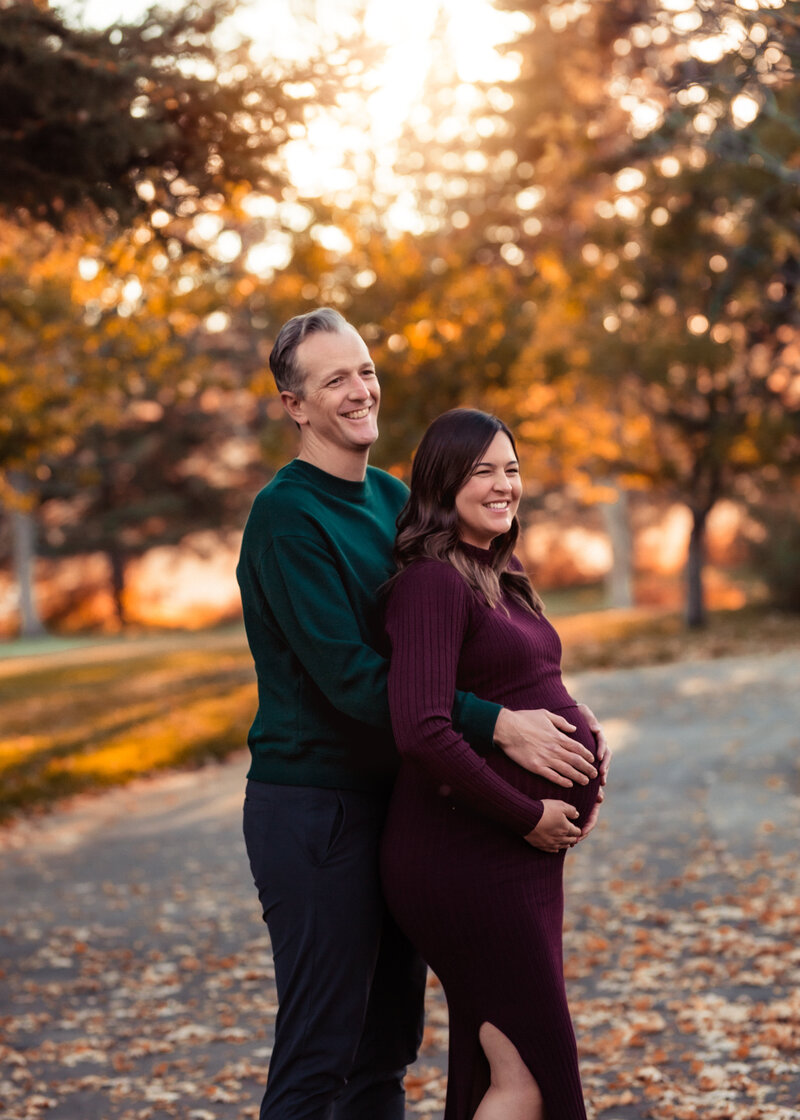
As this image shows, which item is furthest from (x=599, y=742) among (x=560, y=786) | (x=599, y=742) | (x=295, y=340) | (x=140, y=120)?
(x=140, y=120)

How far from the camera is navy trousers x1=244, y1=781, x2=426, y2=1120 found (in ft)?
8.77

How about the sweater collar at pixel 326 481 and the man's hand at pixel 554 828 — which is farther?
the sweater collar at pixel 326 481

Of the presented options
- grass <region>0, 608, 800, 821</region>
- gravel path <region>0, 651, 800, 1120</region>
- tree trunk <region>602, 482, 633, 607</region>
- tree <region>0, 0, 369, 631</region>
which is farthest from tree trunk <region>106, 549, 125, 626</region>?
tree <region>0, 0, 369, 631</region>

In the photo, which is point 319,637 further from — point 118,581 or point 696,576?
point 118,581

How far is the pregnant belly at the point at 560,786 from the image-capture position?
254cm

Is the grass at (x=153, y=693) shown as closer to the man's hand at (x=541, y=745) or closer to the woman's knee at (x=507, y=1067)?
the woman's knee at (x=507, y=1067)

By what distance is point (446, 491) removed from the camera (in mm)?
2699

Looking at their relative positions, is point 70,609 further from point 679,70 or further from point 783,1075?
point 783,1075

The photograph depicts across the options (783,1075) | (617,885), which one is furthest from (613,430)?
(783,1075)

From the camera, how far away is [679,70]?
30.7 feet

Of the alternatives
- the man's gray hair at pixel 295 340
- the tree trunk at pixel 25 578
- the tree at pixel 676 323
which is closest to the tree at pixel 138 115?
the man's gray hair at pixel 295 340

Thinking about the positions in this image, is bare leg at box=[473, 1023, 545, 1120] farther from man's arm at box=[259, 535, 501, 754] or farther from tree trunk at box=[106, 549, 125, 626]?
tree trunk at box=[106, 549, 125, 626]

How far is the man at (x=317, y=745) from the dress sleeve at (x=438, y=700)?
4.0 inches

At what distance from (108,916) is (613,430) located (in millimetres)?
16556
